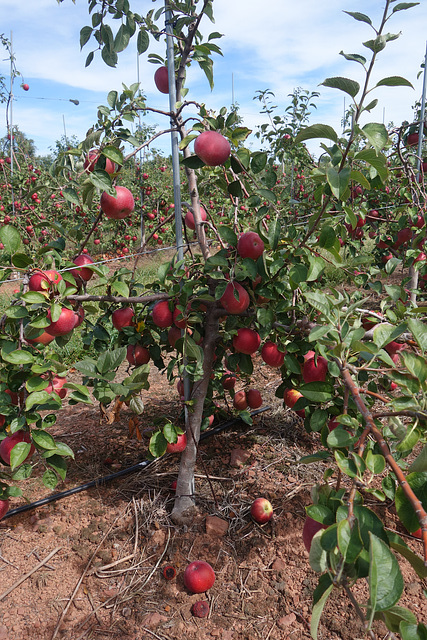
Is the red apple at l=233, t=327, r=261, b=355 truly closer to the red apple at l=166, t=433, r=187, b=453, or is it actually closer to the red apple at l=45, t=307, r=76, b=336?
the red apple at l=166, t=433, r=187, b=453

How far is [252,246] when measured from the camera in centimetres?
120

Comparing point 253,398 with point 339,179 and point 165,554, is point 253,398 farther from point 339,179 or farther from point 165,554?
point 339,179

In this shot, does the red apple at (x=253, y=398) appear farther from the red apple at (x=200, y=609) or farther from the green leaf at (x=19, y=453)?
the green leaf at (x=19, y=453)

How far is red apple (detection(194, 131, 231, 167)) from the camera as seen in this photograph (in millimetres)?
1079

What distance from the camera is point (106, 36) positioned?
1.26m

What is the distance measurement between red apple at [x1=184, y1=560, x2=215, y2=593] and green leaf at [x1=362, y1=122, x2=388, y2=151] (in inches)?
48.6

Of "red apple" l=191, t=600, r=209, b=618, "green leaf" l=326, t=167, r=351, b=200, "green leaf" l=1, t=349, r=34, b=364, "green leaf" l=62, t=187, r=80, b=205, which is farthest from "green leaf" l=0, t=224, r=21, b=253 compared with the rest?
"red apple" l=191, t=600, r=209, b=618

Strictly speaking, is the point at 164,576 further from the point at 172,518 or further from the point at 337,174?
the point at 337,174

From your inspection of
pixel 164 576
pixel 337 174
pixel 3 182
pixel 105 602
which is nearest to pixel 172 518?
pixel 164 576

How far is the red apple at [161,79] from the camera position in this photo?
1450 mm

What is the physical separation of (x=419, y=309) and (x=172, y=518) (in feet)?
3.87

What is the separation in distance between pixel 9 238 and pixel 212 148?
0.55m

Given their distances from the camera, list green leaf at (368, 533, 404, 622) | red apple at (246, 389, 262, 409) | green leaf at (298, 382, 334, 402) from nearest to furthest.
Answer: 1. green leaf at (368, 533, 404, 622)
2. green leaf at (298, 382, 334, 402)
3. red apple at (246, 389, 262, 409)

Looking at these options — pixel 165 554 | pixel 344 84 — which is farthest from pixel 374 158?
pixel 165 554
